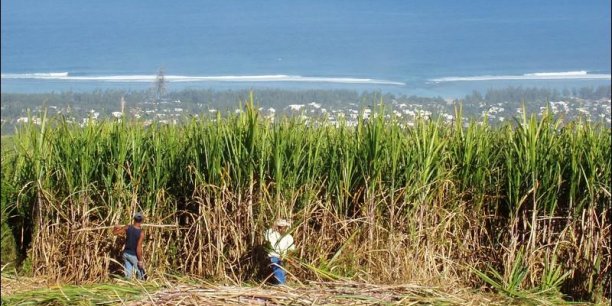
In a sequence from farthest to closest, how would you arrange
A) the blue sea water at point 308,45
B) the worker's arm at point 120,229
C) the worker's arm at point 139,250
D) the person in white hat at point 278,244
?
the blue sea water at point 308,45 → the worker's arm at point 120,229 → the worker's arm at point 139,250 → the person in white hat at point 278,244

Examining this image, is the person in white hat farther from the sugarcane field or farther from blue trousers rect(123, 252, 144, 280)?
blue trousers rect(123, 252, 144, 280)

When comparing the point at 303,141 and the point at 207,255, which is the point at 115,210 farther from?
the point at 303,141

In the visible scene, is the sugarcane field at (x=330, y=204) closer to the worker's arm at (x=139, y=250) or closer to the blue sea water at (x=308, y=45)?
the worker's arm at (x=139, y=250)

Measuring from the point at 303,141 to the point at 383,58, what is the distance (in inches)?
1037

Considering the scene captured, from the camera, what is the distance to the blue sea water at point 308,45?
25.4 metres

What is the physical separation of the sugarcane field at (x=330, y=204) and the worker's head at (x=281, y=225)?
13 millimetres

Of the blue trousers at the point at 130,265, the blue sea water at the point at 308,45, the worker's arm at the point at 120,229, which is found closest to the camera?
the blue trousers at the point at 130,265

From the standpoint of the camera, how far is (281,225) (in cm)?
590

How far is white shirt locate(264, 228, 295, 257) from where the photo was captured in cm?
580

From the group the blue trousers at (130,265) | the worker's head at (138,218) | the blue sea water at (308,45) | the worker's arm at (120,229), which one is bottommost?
the blue trousers at (130,265)

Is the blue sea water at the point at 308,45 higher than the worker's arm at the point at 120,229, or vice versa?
the blue sea water at the point at 308,45

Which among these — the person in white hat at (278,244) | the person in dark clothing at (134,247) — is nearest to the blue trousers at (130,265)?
the person in dark clothing at (134,247)

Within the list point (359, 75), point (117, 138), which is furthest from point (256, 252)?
point (359, 75)

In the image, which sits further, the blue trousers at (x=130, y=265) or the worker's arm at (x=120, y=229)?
the worker's arm at (x=120, y=229)
